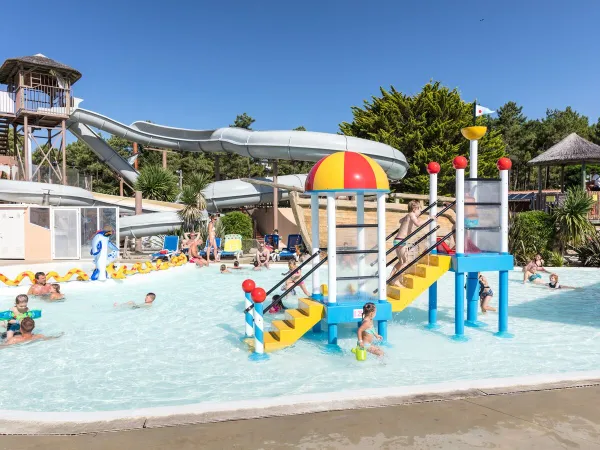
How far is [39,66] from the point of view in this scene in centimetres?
2250

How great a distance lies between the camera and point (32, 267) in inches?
535

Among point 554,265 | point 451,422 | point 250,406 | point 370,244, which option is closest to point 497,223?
point 370,244

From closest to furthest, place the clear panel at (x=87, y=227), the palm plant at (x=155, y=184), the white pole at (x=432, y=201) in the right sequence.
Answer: the white pole at (x=432, y=201) → the clear panel at (x=87, y=227) → the palm plant at (x=155, y=184)

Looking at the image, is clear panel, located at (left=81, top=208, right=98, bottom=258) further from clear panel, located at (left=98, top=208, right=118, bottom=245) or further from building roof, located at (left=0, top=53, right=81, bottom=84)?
building roof, located at (left=0, top=53, right=81, bottom=84)

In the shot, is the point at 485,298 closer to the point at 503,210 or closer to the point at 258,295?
the point at 503,210

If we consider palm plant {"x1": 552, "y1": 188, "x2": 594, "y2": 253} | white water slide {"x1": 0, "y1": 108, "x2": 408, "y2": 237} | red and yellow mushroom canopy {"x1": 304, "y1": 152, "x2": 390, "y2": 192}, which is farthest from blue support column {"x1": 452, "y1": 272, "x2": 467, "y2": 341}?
white water slide {"x1": 0, "y1": 108, "x2": 408, "y2": 237}

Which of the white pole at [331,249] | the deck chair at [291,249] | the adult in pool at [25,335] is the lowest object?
the adult in pool at [25,335]

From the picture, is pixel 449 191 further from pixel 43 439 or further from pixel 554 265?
pixel 43 439

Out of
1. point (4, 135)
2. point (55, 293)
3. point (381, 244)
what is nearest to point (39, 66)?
point (4, 135)

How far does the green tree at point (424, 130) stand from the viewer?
93.8ft

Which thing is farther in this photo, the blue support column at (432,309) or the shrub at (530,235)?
the shrub at (530,235)

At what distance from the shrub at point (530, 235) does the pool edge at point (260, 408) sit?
496 inches

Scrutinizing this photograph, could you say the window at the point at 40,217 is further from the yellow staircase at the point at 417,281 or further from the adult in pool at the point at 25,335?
the yellow staircase at the point at 417,281

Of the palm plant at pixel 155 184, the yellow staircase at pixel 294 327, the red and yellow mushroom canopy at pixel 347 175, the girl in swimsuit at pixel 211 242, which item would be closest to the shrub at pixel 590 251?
the girl in swimsuit at pixel 211 242
